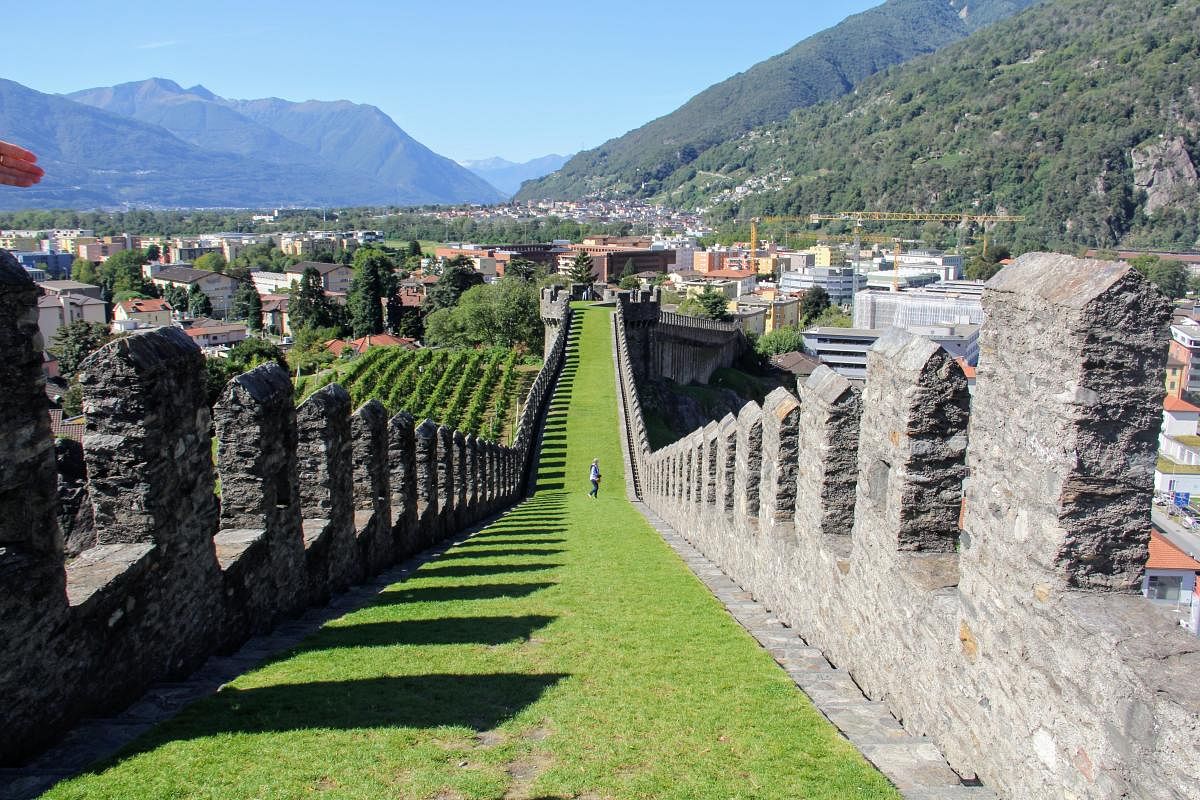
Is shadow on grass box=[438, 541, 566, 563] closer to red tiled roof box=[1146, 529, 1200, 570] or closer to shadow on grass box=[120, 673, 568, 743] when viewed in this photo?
shadow on grass box=[120, 673, 568, 743]

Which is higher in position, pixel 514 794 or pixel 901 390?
pixel 901 390

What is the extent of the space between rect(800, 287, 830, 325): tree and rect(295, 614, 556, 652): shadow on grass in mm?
109243

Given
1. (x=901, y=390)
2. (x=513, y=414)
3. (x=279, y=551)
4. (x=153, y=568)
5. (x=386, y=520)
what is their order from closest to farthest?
1. (x=901, y=390)
2. (x=153, y=568)
3. (x=279, y=551)
4. (x=386, y=520)
5. (x=513, y=414)

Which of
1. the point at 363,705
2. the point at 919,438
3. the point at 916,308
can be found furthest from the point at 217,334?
the point at 919,438

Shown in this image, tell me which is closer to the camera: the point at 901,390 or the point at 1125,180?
the point at 901,390

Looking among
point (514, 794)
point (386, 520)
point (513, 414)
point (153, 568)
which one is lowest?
point (513, 414)

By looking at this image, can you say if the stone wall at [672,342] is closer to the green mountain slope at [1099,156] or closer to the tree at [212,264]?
the green mountain slope at [1099,156]

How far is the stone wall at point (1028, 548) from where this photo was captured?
361 cm

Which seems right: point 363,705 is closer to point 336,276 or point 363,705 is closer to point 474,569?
point 474,569

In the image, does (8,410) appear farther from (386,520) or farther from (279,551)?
→ (386,520)

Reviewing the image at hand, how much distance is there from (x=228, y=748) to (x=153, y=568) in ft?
6.26

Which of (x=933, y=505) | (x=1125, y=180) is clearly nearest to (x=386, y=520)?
(x=933, y=505)

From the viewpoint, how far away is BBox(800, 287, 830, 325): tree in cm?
11512

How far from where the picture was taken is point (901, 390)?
569cm
